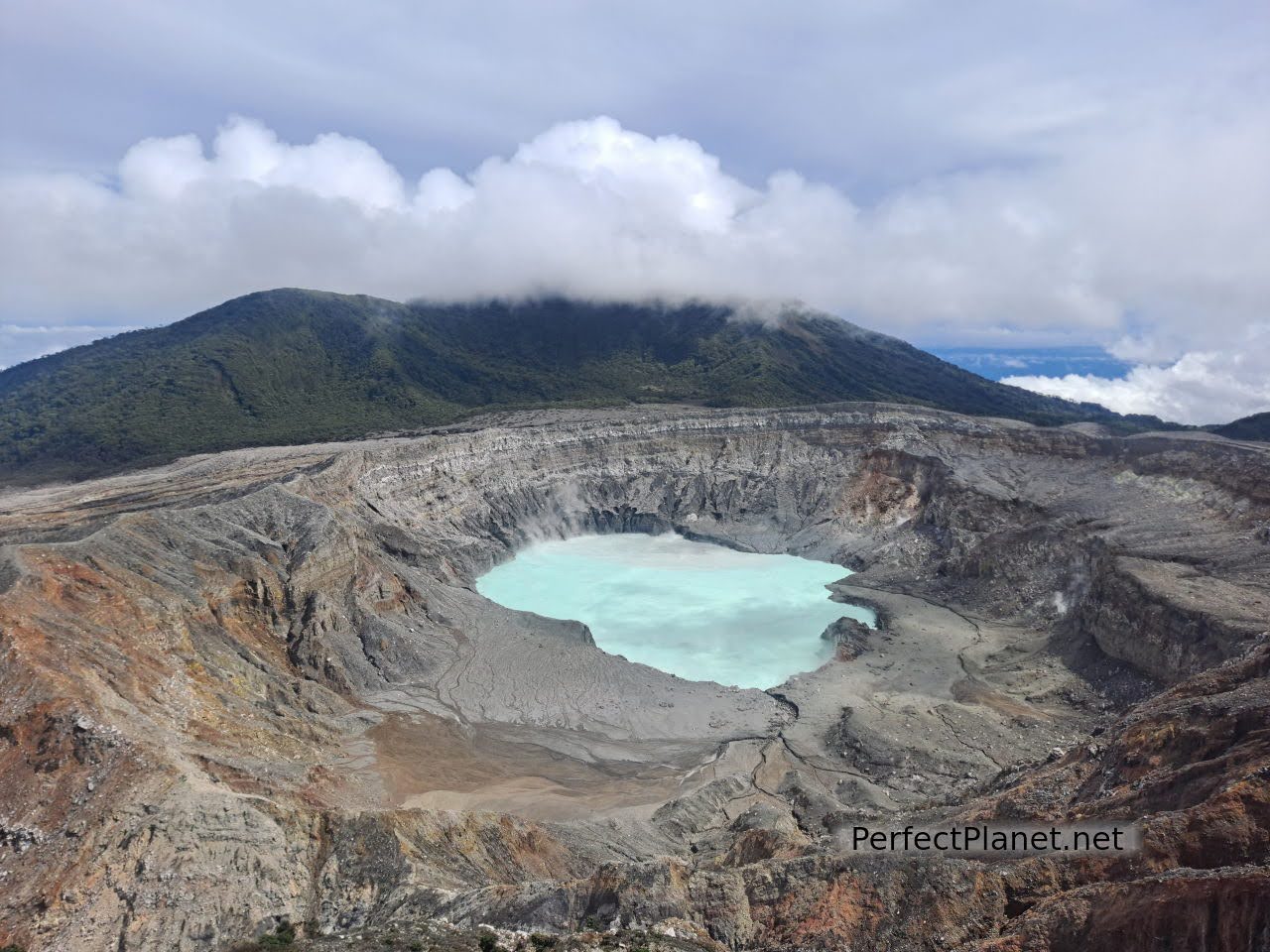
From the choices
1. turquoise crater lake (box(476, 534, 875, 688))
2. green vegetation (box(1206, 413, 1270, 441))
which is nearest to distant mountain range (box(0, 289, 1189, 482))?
green vegetation (box(1206, 413, 1270, 441))

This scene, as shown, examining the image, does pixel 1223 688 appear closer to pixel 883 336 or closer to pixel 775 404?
pixel 775 404

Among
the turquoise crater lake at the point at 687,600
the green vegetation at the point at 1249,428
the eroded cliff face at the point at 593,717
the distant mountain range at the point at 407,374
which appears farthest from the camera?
the distant mountain range at the point at 407,374

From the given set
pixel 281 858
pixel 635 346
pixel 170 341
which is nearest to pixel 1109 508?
pixel 281 858

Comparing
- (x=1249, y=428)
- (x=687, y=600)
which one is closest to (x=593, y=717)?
(x=687, y=600)

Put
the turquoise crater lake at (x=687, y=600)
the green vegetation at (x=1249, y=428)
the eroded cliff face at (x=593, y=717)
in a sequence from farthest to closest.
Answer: the green vegetation at (x=1249, y=428)
the turquoise crater lake at (x=687, y=600)
the eroded cliff face at (x=593, y=717)

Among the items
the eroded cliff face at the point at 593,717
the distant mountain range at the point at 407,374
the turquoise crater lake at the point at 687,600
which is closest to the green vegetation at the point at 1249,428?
the distant mountain range at the point at 407,374

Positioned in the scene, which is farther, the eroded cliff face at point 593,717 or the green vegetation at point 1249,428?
the green vegetation at point 1249,428

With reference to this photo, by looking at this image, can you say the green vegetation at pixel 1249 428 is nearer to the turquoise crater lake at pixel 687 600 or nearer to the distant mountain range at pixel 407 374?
the distant mountain range at pixel 407 374
